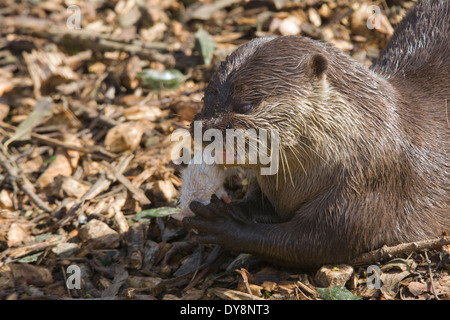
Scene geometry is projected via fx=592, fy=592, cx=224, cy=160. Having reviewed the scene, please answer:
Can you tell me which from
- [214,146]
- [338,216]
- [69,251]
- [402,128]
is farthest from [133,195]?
[402,128]

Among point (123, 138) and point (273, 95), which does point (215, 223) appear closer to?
point (273, 95)

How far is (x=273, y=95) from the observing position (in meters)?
2.56

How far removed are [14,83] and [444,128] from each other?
3.07m

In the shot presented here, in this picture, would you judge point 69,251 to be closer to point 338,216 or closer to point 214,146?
point 214,146

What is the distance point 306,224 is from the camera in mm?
2627

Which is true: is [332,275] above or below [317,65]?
below

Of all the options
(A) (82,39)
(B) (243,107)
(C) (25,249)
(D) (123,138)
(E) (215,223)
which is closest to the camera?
(B) (243,107)

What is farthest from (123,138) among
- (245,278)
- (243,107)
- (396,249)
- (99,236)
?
(396,249)

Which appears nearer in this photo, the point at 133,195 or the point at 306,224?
the point at 306,224

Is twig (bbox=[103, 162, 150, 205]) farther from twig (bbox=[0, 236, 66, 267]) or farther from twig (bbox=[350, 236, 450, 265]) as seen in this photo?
twig (bbox=[350, 236, 450, 265])

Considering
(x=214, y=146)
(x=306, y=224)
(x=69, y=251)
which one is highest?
(x=214, y=146)

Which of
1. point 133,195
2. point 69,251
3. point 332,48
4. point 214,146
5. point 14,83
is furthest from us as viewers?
point 14,83

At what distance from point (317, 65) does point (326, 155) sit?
1.29 feet

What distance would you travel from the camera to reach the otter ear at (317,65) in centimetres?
255
